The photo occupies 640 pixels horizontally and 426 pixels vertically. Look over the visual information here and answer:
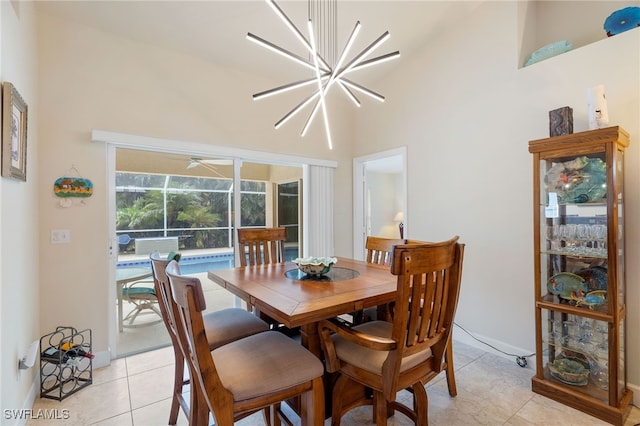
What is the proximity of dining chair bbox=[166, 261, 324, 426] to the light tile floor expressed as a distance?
66 centimetres

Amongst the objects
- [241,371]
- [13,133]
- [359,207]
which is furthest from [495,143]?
[13,133]

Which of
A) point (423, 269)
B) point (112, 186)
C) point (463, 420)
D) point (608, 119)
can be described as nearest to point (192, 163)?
point (112, 186)

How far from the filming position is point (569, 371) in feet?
6.81

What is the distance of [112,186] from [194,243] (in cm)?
92

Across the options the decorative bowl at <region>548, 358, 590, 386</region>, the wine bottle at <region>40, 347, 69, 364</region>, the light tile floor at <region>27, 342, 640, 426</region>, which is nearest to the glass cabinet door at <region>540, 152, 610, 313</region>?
the decorative bowl at <region>548, 358, 590, 386</region>

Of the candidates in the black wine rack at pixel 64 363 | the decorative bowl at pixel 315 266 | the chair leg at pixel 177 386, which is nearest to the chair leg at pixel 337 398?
the decorative bowl at pixel 315 266

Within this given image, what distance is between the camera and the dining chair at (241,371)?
1124mm

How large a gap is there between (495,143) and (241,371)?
279cm

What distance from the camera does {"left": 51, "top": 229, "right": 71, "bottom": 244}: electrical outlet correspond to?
2378 millimetres

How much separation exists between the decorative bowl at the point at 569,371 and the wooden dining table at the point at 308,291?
134cm

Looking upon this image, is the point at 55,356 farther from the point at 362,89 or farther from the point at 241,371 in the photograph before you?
the point at 362,89

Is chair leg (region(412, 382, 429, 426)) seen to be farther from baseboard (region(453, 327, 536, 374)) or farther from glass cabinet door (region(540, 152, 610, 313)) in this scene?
baseboard (region(453, 327, 536, 374))

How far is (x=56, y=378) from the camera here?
225 cm

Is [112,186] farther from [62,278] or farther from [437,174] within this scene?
[437,174]
